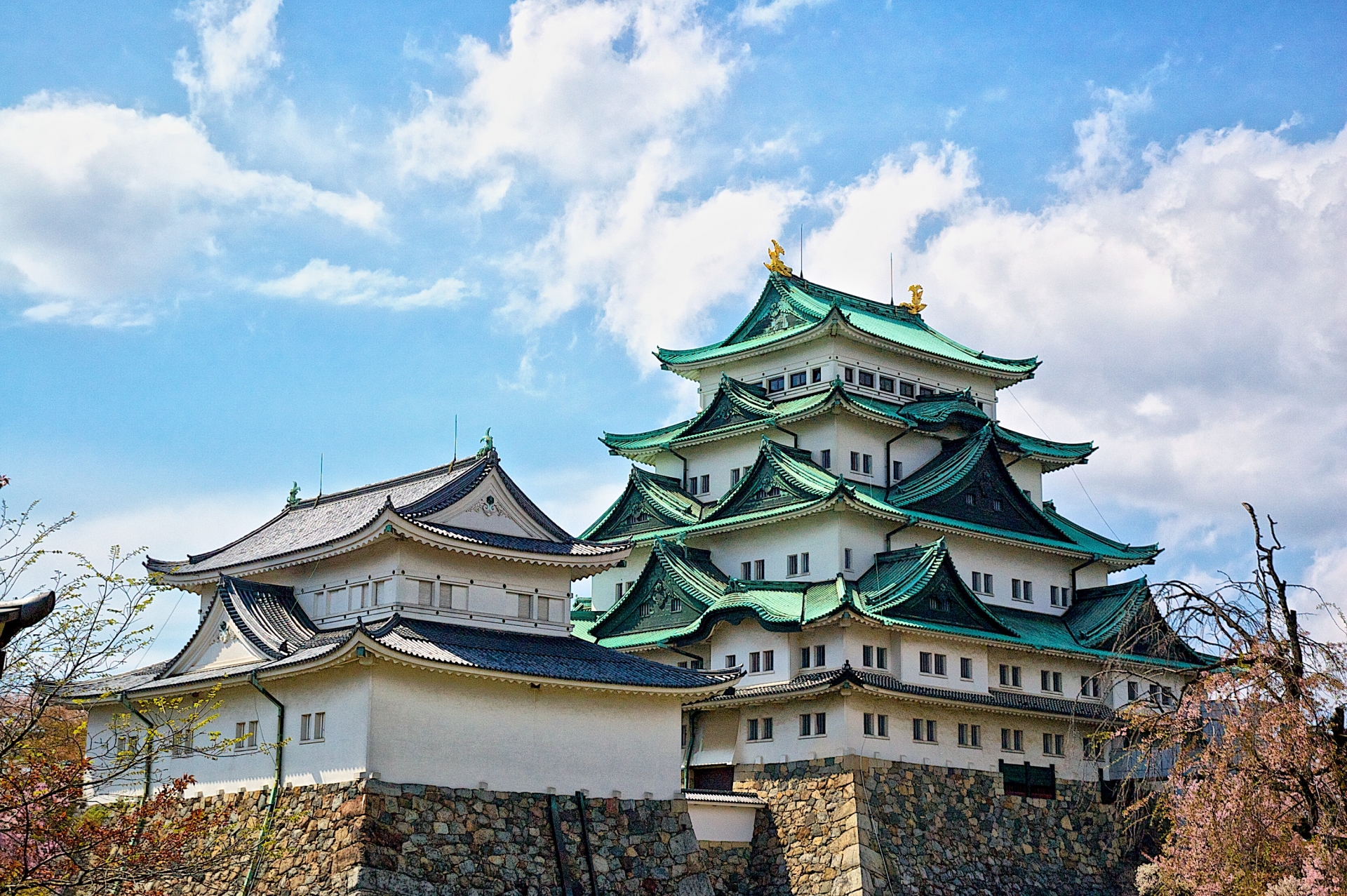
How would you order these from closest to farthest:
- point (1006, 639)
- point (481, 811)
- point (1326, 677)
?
point (1326, 677)
point (481, 811)
point (1006, 639)

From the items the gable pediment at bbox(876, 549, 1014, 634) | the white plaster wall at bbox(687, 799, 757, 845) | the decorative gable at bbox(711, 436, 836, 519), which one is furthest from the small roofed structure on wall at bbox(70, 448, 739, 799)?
the decorative gable at bbox(711, 436, 836, 519)

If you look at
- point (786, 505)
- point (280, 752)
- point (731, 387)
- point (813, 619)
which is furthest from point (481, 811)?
point (731, 387)

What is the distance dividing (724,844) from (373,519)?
503 inches

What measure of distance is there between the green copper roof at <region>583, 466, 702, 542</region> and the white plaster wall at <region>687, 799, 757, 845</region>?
36.3 feet

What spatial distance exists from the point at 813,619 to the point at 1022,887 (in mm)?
9123

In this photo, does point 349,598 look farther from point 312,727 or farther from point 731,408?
point 731,408

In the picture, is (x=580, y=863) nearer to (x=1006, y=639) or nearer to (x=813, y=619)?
(x=813, y=619)

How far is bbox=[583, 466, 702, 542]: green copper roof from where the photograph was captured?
47.7m

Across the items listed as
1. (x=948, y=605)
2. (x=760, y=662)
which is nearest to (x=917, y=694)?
(x=948, y=605)

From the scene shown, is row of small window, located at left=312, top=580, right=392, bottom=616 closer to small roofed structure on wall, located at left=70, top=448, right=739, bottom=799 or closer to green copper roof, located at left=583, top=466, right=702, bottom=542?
small roofed structure on wall, located at left=70, top=448, right=739, bottom=799

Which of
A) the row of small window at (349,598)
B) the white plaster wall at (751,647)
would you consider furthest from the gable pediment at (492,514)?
the white plaster wall at (751,647)

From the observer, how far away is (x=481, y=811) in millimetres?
30922

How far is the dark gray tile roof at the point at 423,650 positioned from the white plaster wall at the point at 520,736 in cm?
59

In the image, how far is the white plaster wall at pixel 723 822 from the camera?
37375 millimetres
